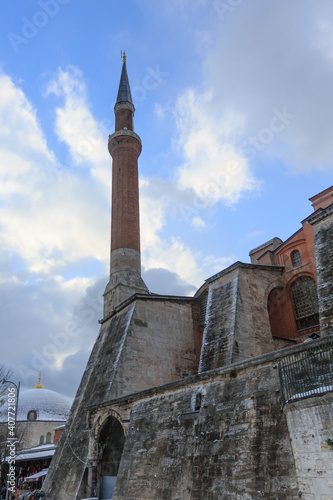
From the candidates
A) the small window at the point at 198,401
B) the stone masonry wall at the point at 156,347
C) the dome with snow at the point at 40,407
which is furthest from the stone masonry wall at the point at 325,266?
the dome with snow at the point at 40,407

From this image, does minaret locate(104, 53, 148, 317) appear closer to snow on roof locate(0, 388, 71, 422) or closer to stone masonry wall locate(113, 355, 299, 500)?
stone masonry wall locate(113, 355, 299, 500)

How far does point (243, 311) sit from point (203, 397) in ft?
15.6

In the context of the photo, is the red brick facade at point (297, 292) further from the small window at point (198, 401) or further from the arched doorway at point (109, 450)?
the arched doorway at point (109, 450)

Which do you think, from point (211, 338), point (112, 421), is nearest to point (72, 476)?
point (112, 421)

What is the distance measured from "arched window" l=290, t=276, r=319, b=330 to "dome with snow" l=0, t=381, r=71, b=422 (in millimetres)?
32500

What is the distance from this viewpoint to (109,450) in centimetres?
1173

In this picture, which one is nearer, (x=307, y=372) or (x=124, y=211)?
(x=307, y=372)

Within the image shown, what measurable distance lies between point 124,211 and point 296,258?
1184cm

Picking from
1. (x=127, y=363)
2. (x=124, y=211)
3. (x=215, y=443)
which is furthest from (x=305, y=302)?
(x=124, y=211)

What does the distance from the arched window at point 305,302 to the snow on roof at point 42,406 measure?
32510 mm

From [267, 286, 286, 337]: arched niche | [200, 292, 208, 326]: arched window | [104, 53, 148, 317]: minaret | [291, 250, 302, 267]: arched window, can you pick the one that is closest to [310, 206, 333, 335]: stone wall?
[291, 250, 302, 267]: arched window

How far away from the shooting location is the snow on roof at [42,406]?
37562 mm

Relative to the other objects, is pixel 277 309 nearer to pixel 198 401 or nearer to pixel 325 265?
pixel 325 265

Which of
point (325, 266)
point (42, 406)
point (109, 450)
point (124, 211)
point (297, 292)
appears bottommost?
point (109, 450)
